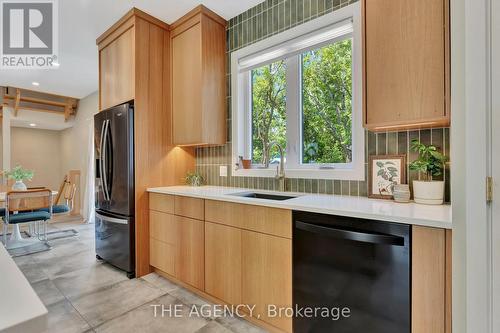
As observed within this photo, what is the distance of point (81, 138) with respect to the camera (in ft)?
18.7

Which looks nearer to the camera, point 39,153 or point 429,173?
point 429,173

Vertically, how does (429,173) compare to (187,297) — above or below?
above

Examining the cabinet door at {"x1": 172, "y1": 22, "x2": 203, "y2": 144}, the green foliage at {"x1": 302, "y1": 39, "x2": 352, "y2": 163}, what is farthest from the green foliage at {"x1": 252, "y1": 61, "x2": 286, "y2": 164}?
the cabinet door at {"x1": 172, "y1": 22, "x2": 203, "y2": 144}

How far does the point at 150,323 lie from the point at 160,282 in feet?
2.15

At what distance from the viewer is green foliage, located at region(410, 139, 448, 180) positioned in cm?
143

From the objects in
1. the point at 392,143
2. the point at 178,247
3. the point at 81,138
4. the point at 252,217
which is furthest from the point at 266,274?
the point at 81,138

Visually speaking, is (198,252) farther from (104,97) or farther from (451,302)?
(104,97)

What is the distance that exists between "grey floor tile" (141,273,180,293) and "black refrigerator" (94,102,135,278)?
0.56 ft

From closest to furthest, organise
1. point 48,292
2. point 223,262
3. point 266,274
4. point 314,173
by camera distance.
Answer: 1. point 266,274
2. point 223,262
3. point 314,173
4. point 48,292

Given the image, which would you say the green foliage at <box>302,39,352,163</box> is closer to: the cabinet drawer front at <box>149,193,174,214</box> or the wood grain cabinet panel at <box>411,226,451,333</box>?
the wood grain cabinet panel at <box>411,226,451,333</box>

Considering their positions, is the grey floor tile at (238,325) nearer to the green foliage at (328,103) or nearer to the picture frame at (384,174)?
the picture frame at (384,174)

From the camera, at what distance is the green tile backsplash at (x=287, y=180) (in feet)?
5.22

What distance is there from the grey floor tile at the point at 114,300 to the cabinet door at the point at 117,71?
72.1 inches

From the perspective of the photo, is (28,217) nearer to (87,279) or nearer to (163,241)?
(87,279)
